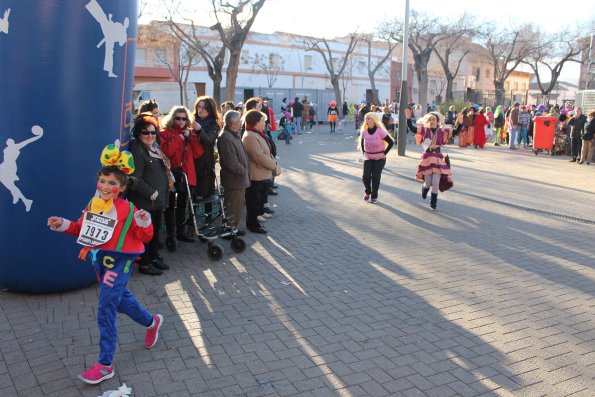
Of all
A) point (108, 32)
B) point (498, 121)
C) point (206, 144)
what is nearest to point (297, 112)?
point (498, 121)

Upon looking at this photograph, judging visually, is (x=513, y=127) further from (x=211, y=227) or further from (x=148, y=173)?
(x=148, y=173)

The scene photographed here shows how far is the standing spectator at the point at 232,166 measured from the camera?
673 centimetres

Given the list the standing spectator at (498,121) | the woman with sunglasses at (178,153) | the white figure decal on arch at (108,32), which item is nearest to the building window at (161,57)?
Answer: the standing spectator at (498,121)

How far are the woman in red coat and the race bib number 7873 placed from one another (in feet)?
65.0

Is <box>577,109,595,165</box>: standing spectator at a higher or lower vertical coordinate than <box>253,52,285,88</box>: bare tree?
lower

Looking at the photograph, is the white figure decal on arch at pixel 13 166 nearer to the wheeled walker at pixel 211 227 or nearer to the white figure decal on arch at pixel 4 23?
the white figure decal on arch at pixel 4 23

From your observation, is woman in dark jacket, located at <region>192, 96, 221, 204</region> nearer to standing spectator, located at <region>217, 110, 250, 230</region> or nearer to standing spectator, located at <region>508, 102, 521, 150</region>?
standing spectator, located at <region>217, 110, 250, 230</region>

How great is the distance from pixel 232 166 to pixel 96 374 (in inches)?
142

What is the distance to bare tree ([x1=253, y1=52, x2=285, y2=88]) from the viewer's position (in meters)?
56.3

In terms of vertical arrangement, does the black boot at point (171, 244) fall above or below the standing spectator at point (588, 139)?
below

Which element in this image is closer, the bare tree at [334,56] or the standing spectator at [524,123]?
the standing spectator at [524,123]

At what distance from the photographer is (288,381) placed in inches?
144

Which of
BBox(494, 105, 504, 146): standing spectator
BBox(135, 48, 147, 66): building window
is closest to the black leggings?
BBox(494, 105, 504, 146): standing spectator

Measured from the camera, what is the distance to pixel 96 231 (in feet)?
11.9
